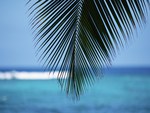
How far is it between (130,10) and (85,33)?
20cm

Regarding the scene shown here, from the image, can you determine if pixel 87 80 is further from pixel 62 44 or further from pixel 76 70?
pixel 62 44

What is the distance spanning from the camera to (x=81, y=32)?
50.3 inches

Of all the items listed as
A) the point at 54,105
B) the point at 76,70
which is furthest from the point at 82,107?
the point at 76,70

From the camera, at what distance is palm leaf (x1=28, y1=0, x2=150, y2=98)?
1.21 meters

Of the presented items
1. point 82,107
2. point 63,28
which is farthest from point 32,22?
point 82,107

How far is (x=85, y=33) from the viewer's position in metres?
1.28

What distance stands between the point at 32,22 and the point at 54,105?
63.4 ft

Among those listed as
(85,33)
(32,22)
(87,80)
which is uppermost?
(32,22)

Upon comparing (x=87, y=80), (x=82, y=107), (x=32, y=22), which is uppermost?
(x=32, y=22)

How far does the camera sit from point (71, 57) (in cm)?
128

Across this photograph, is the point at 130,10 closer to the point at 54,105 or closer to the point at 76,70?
the point at 76,70

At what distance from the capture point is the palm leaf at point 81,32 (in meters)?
1.21

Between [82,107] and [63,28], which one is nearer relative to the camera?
[63,28]

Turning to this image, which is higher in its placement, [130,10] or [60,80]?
[130,10]
